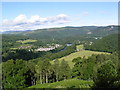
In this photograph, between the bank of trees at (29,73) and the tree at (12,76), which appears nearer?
the tree at (12,76)

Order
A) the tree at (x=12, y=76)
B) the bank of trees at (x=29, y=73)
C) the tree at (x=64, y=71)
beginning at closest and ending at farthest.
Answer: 1. the tree at (x=12, y=76)
2. the bank of trees at (x=29, y=73)
3. the tree at (x=64, y=71)

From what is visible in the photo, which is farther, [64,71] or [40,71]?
Answer: [64,71]

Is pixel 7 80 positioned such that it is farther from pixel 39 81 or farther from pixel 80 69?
pixel 80 69

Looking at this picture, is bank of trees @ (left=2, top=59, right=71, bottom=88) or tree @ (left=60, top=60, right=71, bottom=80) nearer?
bank of trees @ (left=2, top=59, right=71, bottom=88)

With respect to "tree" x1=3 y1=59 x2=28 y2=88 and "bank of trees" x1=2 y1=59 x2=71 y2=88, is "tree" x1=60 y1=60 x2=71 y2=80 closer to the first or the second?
"bank of trees" x1=2 y1=59 x2=71 y2=88

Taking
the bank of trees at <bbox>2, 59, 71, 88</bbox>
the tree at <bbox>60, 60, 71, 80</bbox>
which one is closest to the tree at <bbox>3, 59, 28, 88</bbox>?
the bank of trees at <bbox>2, 59, 71, 88</bbox>

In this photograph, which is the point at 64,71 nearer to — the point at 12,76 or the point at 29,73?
the point at 29,73

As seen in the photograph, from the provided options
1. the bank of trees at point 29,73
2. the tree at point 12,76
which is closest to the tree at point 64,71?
→ the bank of trees at point 29,73

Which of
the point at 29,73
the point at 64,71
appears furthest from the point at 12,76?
the point at 64,71

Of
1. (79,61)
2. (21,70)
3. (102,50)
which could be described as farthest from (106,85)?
(102,50)

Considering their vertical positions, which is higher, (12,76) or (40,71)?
(12,76)

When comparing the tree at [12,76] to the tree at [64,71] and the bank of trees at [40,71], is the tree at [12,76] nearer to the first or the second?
the bank of trees at [40,71]
